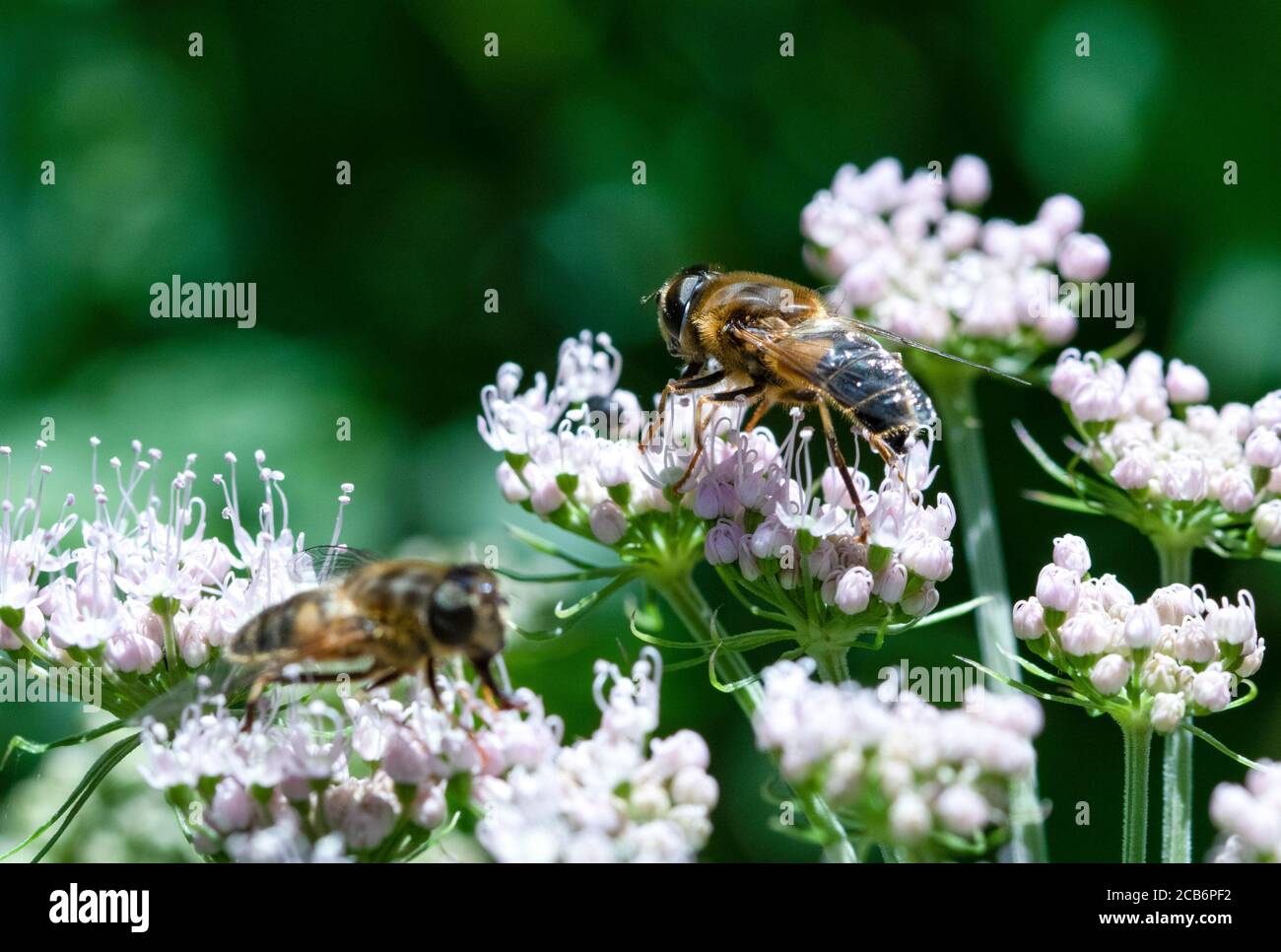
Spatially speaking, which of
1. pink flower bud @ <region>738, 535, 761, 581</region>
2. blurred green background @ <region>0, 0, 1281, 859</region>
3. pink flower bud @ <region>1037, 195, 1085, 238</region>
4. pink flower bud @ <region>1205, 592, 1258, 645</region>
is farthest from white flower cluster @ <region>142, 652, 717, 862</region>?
pink flower bud @ <region>1037, 195, 1085, 238</region>

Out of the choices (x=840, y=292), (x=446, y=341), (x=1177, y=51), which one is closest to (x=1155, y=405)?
(x=840, y=292)

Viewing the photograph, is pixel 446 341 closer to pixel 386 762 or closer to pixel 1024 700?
pixel 386 762

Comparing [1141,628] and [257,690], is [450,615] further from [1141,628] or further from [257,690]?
[1141,628]

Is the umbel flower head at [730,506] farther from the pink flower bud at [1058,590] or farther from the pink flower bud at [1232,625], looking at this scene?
the pink flower bud at [1232,625]

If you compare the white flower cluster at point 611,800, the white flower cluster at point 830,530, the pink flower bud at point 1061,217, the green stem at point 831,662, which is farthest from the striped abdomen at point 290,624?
the pink flower bud at point 1061,217

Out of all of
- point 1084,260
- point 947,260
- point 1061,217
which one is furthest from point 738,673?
point 1061,217
